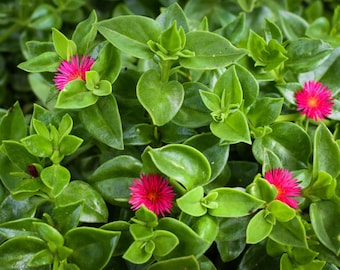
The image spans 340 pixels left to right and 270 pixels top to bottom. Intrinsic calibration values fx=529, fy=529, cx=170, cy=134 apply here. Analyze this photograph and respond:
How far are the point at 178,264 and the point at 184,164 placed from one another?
139mm

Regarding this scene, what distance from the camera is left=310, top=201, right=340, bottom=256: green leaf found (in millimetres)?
750

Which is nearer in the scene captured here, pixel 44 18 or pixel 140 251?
pixel 140 251

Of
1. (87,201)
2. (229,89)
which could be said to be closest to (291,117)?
(229,89)

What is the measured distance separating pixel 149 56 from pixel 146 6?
A: 0.54 metres

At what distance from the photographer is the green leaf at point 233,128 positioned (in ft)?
2.45

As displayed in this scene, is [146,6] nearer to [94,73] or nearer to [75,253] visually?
[94,73]

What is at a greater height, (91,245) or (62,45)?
(62,45)

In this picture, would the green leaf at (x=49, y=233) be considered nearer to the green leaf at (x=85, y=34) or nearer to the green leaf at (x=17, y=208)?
the green leaf at (x=17, y=208)

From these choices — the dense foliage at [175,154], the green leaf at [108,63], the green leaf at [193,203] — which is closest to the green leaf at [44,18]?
the dense foliage at [175,154]

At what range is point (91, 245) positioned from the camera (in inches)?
28.8

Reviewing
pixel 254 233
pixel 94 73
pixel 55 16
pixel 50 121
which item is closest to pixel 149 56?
pixel 94 73

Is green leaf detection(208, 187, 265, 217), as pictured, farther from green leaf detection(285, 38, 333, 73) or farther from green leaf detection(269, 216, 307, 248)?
green leaf detection(285, 38, 333, 73)

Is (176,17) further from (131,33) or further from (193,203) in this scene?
(193,203)

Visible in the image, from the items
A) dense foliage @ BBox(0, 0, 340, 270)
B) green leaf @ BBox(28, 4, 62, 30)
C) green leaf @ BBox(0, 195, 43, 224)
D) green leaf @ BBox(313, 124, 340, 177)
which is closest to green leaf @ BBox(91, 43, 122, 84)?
dense foliage @ BBox(0, 0, 340, 270)
